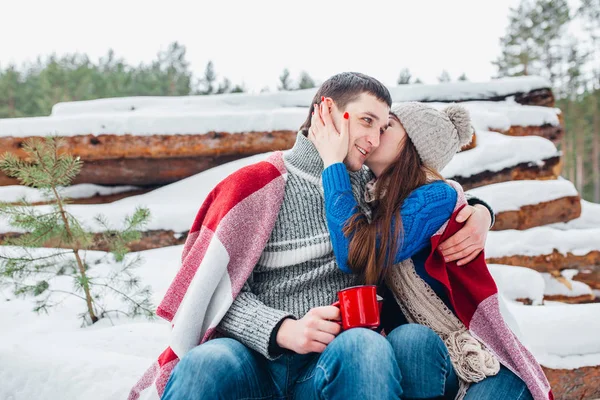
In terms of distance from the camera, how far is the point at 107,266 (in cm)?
399

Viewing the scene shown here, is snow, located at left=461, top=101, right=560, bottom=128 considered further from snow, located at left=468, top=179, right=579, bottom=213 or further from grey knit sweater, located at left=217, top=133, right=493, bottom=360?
grey knit sweater, located at left=217, top=133, right=493, bottom=360

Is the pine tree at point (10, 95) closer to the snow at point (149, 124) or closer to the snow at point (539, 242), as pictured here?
the snow at point (149, 124)

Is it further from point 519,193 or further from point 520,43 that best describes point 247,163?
point 520,43

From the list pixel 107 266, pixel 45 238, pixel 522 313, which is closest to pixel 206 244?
pixel 45 238

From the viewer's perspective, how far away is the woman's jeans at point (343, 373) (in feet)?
3.88

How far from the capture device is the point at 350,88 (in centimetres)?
171

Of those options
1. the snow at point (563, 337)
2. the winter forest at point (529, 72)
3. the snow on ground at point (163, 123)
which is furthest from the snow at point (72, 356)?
the winter forest at point (529, 72)

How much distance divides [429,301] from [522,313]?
1.74m

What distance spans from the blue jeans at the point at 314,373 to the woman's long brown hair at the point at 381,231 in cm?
29

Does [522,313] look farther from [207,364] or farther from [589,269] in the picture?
[589,269]

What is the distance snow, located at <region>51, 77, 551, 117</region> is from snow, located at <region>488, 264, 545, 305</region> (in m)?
3.81

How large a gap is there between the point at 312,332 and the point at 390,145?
805 millimetres

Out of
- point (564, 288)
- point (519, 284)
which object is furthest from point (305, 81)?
point (519, 284)

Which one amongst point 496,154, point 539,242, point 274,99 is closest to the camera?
point 539,242
